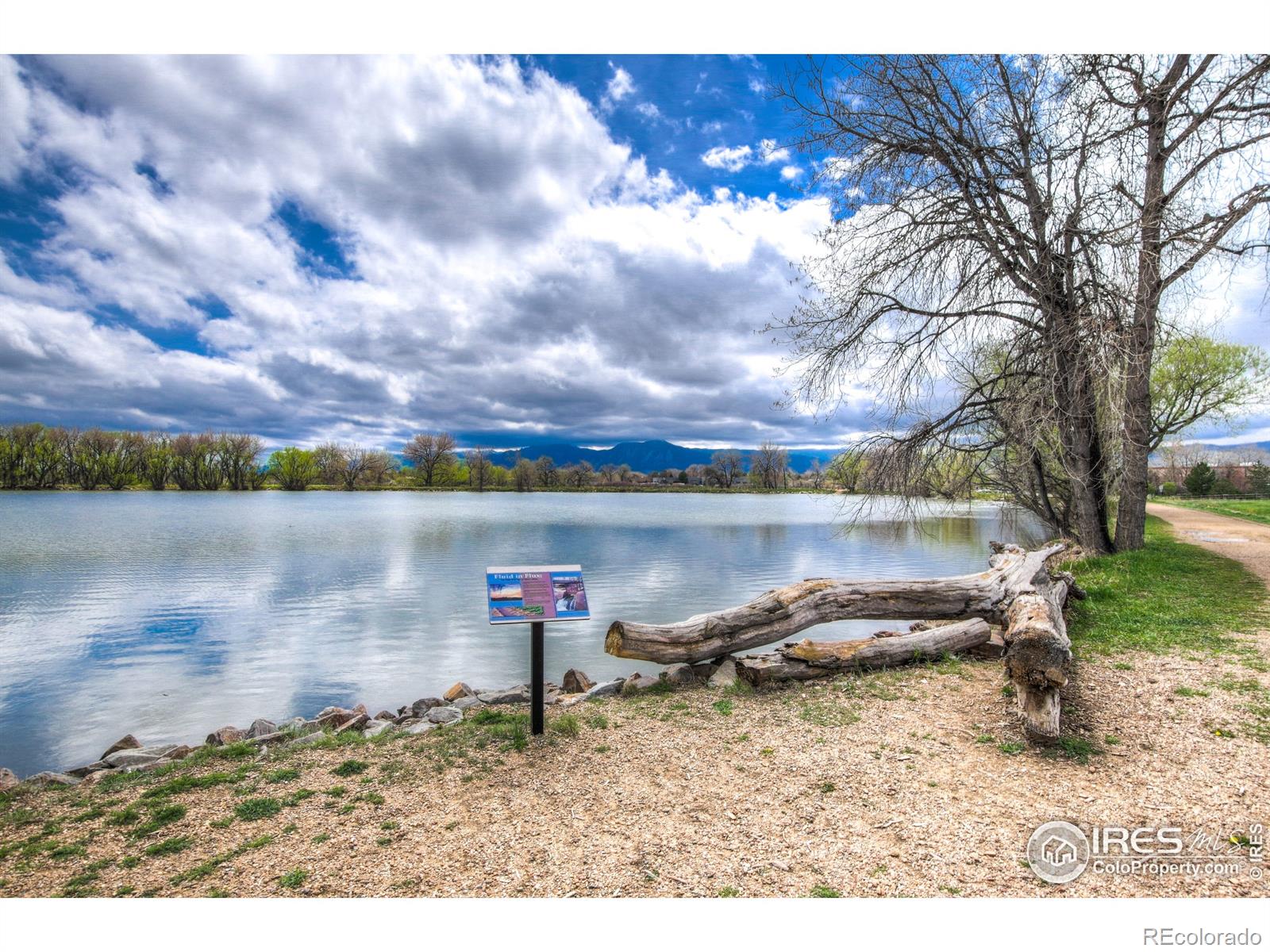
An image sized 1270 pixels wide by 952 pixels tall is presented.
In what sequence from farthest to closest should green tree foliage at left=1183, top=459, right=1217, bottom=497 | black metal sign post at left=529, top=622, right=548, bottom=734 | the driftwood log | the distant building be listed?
1. green tree foliage at left=1183, top=459, right=1217, bottom=497
2. the distant building
3. the driftwood log
4. black metal sign post at left=529, top=622, right=548, bottom=734

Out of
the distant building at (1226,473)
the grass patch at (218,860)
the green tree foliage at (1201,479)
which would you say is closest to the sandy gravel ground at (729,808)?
the grass patch at (218,860)

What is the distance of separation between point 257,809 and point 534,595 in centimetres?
228

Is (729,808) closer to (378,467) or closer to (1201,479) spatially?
(1201,479)

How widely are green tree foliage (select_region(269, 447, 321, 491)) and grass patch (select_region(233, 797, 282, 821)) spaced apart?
92551mm

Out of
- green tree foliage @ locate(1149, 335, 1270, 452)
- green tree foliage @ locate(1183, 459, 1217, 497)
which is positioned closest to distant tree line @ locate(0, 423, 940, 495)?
green tree foliage @ locate(1149, 335, 1270, 452)

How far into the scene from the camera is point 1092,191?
28.9 feet

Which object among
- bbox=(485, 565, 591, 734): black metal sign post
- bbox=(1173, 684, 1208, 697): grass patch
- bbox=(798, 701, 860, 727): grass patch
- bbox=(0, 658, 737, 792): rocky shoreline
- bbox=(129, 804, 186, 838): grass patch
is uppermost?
bbox=(485, 565, 591, 734): black metal sign post

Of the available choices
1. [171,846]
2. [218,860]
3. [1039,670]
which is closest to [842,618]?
[1039,670]

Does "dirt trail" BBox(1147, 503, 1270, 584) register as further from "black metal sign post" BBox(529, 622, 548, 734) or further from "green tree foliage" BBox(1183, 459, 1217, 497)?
"green tree foliage" BBox(1183, 459, 1217, 497)

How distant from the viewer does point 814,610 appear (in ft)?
22.5

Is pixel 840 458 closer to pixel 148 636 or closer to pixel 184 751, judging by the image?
pixel 184 751

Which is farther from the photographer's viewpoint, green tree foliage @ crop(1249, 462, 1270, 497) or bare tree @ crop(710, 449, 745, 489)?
bare tree @ crop(710, 449, 745, 489)

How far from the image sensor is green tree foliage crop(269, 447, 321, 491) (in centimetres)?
8369

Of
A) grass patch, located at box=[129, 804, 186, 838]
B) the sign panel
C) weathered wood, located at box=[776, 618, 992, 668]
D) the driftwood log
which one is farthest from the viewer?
weathered wood, located at box=[776, 618, 992, 668]
